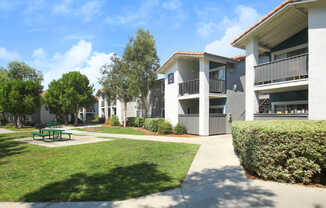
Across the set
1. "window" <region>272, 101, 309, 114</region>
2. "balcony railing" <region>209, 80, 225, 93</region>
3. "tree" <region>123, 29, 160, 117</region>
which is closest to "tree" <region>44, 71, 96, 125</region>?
"tree" <region>123, 29, 160, 117</region>

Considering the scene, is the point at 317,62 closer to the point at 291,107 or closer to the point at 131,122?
the point at 291,107

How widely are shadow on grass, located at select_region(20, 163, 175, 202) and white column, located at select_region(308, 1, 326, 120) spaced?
7.05 m

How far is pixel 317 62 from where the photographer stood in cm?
752

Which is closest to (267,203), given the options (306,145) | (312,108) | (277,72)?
(306,145)

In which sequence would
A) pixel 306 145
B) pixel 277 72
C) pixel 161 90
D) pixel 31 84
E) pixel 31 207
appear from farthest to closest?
pixel 31 84
pixel 161 90
pixel 277 72
pixel 306 145
pixel 31 207

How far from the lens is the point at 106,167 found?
19.2 feet

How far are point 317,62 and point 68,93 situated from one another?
29412mm

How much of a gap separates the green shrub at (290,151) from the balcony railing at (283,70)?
5.34 metres

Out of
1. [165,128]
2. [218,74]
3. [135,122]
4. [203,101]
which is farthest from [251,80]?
[135,122]

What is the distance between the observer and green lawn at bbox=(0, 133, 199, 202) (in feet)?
12.7

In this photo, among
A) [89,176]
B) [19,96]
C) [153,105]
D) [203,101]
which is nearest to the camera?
[89,176]

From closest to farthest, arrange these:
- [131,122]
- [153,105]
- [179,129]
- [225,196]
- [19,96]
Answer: [225,196]
[179,129]
[153,105]
[19,96]
[131,122]

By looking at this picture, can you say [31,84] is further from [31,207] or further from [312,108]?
[312,108]

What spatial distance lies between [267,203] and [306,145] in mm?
1695
